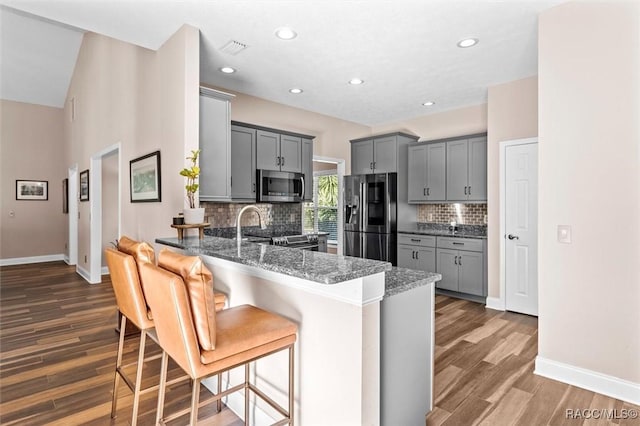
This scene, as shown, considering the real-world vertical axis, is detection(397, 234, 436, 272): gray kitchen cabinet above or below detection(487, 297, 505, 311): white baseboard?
above

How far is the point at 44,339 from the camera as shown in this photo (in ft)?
10.6

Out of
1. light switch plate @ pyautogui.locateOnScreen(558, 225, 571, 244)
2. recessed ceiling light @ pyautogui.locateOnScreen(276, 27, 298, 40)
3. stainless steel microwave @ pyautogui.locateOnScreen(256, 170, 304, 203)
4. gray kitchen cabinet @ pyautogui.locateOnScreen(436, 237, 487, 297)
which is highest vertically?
recessed ceiling light @ pyautogui.locateOnScreen(276, 27, 298, 40)

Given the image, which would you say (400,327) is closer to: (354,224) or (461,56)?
(461,56)

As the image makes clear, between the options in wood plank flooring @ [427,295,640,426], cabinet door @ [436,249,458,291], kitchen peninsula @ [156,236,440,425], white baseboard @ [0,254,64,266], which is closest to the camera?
kitchen peninsula @ [156,236,440,425]

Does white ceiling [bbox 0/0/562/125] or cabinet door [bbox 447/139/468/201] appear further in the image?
cabinet door [bbox 447/139/468/201]

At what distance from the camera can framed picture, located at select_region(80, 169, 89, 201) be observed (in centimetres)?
565

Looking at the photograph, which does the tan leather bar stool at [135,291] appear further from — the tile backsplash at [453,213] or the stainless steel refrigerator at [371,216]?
the tile backsplash at [453,213]

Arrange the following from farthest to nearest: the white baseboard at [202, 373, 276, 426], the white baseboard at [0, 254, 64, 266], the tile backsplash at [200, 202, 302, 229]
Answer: the white baseboard at [0, 254, 64, 266] → the tile backsplash at [200, 202, 302, 229] → the white baseboard at [202, 373, 276, 426]

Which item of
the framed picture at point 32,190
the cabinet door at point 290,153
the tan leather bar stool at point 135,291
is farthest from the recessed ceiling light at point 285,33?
the framed picture at point 32,190

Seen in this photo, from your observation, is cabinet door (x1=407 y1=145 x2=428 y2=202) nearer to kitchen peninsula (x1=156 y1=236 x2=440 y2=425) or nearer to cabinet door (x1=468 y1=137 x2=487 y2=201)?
cabinet door (x1=468 y1=137 x2=487 y2=201)

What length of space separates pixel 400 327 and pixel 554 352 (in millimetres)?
1599

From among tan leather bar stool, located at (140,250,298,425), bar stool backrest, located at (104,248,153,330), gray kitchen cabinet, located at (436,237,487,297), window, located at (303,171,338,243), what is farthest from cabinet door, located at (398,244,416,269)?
bar stool backrest, located at (104,248,153,330)
